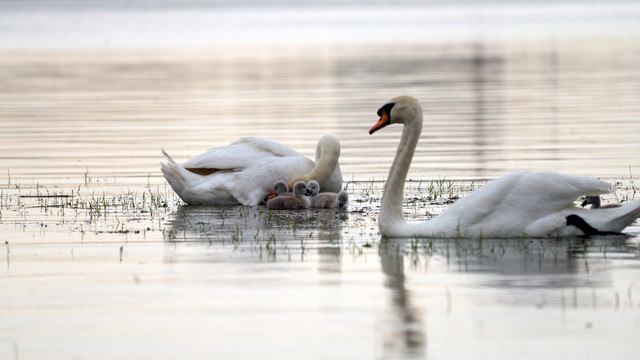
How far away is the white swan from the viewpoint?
13398 mm

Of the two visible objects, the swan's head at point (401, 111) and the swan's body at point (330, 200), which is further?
the swan's body at point (330, 200)

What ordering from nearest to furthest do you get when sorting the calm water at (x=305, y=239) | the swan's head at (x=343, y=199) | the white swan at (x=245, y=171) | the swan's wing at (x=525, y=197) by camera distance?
1. the calm water at (x=305, y=239)
2. the swan's wing at (x=525, y=197)
3. the swan's head at (x=343, y=199)
4. the white swan at (x=245, y=171)

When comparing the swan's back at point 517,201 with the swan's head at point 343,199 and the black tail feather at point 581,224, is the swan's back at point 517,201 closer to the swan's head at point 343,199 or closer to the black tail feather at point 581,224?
the black tail feather at point 581,224

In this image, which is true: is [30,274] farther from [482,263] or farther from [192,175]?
[192,175]

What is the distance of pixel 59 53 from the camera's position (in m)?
56.8

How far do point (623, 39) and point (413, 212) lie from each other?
145 ft

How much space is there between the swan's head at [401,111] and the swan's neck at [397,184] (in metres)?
0.04

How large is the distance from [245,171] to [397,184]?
3212mm

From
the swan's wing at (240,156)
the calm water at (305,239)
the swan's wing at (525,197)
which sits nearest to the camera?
the calm water at (305,239)

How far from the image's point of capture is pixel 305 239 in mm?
10672

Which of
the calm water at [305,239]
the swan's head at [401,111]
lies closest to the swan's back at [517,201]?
the calm water at [305,239]

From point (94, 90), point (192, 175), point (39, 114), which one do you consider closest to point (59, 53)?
point (94, 90)

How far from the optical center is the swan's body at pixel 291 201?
12836 mm

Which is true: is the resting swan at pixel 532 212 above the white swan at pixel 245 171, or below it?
below
